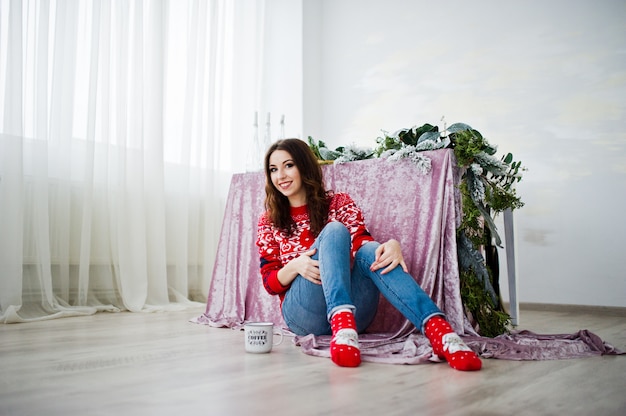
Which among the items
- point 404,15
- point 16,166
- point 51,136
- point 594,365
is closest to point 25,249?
point 16,166

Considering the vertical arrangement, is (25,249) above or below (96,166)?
below

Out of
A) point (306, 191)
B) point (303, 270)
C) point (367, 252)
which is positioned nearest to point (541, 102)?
point (306, 191)

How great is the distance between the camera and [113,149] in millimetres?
2994

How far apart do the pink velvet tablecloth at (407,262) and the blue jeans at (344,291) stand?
79mm

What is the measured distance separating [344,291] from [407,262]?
517mm

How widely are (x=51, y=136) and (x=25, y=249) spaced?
59 cm

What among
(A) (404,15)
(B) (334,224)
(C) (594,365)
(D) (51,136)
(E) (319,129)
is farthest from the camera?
(E) (319,129)

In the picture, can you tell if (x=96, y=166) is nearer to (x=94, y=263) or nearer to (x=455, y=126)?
(x=94, y=263)

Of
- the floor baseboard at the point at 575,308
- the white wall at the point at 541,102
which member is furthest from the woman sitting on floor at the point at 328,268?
the floor baseboard at the point at 575,308

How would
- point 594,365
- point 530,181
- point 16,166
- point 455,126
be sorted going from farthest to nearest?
point 530,181
point 16,166
point 455,126
point 594,365

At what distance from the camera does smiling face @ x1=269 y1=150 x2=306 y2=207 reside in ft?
6.02

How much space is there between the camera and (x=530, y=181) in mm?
3414

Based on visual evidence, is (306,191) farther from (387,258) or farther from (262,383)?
(262,383)

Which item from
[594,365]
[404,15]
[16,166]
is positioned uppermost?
[404,15]
